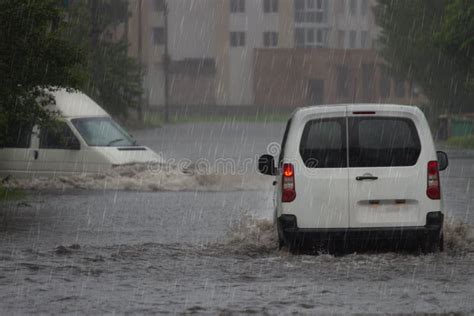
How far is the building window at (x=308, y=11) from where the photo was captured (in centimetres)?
10694

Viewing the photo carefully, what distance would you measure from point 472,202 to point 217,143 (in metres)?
31.1

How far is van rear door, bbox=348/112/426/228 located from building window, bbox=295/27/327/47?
94.7 metres

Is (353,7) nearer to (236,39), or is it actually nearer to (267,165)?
(236,39)

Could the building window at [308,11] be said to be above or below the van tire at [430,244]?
above

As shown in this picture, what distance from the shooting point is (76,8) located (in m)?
51.1

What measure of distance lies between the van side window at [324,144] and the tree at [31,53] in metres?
7.53

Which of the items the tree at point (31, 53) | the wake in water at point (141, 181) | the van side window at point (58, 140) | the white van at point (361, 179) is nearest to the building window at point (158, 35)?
the wake in water at point (141, 181)

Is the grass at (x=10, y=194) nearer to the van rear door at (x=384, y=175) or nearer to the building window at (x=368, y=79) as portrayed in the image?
the van rear door at (x=384, y=175)

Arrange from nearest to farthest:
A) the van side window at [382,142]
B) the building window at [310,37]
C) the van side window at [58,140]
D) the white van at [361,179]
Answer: the white van at [361,179] → the van side window at [382,142] → the van side window at [58,140] → the building window at [310,37]

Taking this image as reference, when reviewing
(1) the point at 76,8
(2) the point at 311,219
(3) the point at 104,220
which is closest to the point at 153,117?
(1) the point at 76,8

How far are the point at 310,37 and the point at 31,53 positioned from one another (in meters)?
89.6

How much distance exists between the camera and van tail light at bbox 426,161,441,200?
39.3ft

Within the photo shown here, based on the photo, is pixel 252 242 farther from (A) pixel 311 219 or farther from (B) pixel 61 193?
(B) pixel 61 193

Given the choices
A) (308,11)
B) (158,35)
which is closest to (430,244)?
(158,35)
